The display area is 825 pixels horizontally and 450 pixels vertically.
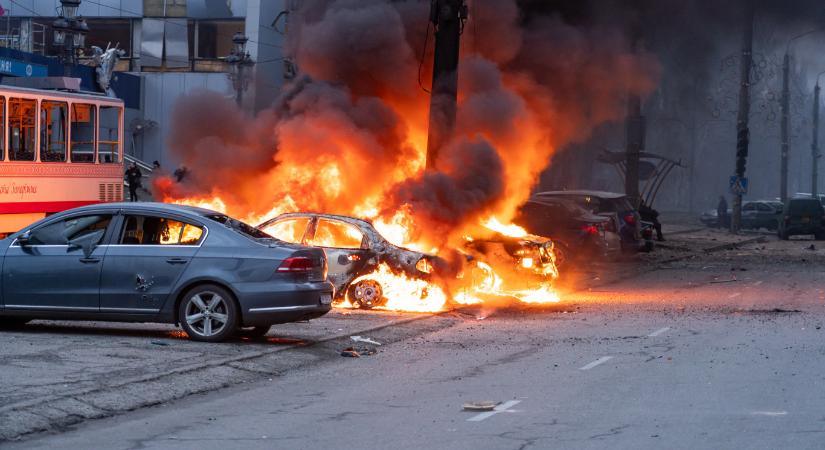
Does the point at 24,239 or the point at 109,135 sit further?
the point at 109,135

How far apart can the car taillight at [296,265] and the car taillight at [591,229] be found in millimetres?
13660

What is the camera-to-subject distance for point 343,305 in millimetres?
17469

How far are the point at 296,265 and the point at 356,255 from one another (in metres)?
4.09

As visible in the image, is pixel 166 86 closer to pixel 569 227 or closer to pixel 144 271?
pixel 569 227

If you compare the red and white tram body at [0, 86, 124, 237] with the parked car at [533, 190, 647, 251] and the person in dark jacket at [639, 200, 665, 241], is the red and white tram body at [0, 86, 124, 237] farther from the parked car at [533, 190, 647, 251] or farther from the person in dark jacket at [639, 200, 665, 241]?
the person in dark jacket at [639, 200, 665, 241]

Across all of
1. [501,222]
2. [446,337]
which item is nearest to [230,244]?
[446,337]

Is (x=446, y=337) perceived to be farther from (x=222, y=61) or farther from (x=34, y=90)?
(x=222, y=61)

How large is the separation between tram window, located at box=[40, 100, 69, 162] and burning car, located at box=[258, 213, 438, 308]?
16.2ft

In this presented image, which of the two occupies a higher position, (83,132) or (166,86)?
(166,86)

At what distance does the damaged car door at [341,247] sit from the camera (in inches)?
674

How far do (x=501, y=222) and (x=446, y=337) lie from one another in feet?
25.7

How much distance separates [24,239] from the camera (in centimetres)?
1339

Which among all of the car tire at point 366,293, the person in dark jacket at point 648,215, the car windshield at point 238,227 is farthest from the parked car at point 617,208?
the car windshield at point 238,227

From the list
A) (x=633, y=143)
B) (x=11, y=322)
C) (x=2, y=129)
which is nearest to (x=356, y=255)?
(x=11, y=322)
